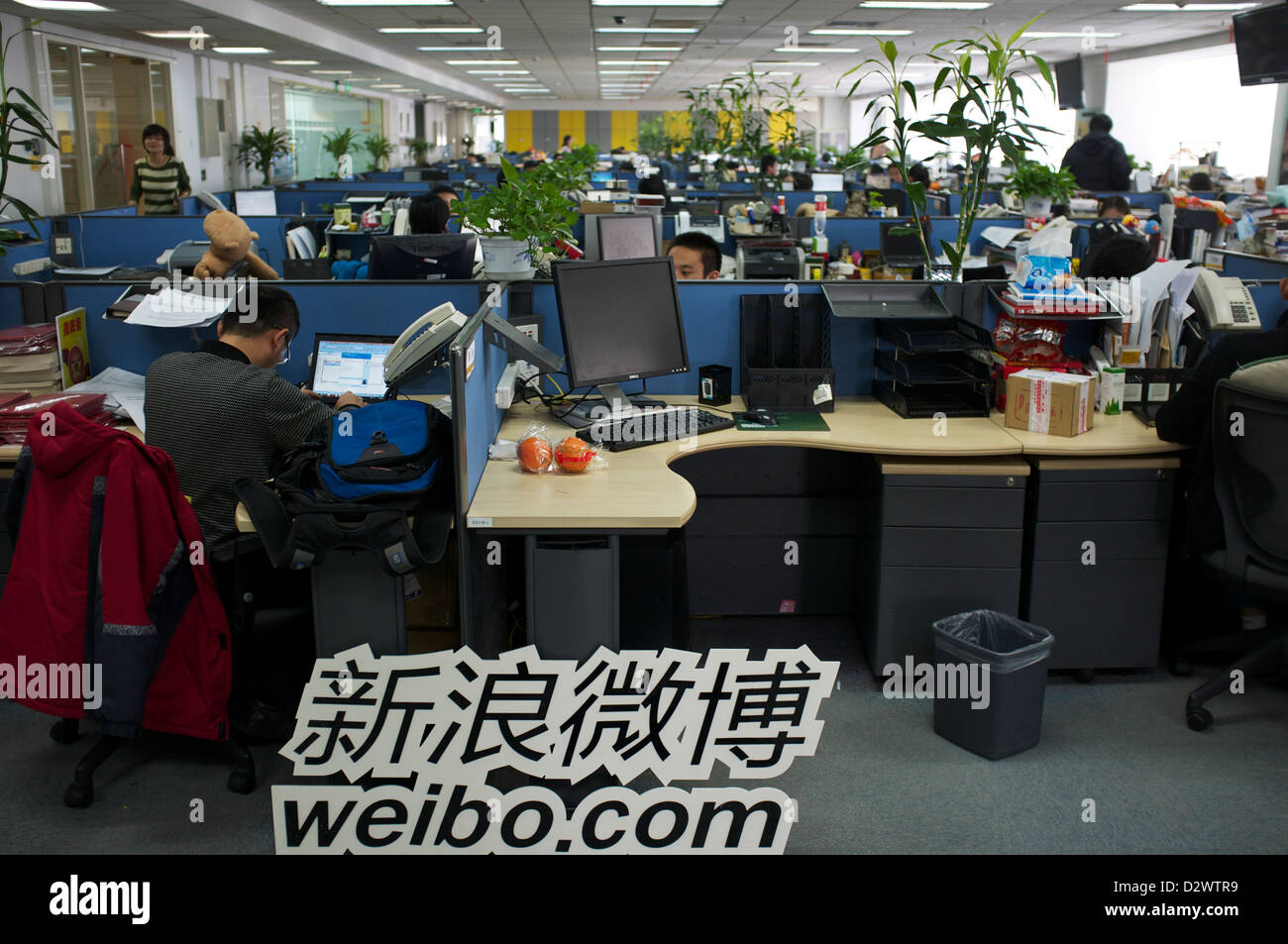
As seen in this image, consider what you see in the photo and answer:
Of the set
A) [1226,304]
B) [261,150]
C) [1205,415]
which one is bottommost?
[1205,415]

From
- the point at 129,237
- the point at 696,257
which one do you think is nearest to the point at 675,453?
the point at 696,257

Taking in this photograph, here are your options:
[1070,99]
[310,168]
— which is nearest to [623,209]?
[1070,99]

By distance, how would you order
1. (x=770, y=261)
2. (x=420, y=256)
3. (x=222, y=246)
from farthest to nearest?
1. (x=770, y=261)
2. (x=420, y=256)
3. (x=222, y=246)

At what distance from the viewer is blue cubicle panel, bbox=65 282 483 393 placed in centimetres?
325

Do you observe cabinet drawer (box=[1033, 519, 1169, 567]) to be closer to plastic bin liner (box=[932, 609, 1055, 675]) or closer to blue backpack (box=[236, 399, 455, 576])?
plastic bin liner (box=[932, 609, 1055, 675])

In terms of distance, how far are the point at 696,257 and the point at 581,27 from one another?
20.7 ft

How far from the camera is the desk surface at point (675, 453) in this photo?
230 centimetres

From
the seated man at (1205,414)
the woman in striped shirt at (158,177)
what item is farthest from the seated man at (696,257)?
the woman in striped shirt at (158,177)

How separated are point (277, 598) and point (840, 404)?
5.52 feet

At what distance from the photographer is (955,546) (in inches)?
111

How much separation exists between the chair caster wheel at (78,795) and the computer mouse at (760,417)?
182 centimetres

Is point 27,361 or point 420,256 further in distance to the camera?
point 420,256

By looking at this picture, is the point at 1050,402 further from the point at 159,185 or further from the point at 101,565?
the point at 159,185
